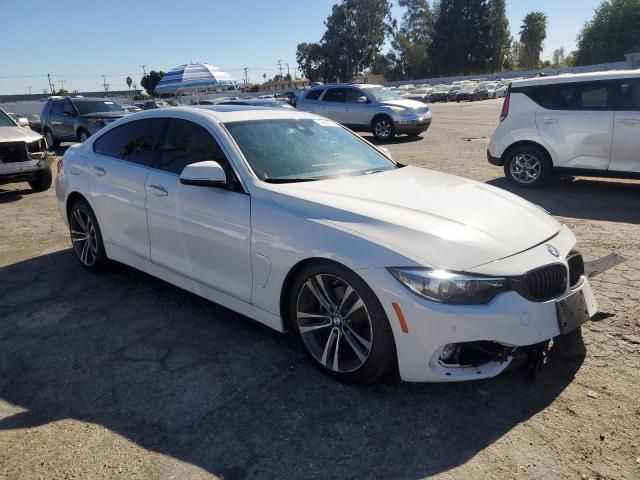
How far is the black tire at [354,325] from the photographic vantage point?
2.89 m

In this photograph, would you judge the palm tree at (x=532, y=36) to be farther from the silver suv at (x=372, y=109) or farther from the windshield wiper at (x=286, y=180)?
the windshield wiper at (x=286, y=180)

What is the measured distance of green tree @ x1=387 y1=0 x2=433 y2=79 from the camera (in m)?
97.4

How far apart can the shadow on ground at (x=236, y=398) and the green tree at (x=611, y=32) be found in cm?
8801

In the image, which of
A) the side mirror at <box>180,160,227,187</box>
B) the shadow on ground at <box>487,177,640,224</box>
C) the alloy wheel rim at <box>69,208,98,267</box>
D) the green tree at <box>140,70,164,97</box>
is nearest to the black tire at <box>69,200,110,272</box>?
the alloy wheel rim at <box>69,208,98,267</box>

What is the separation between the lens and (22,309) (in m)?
4.49

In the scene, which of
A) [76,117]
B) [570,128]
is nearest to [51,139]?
[76,117]

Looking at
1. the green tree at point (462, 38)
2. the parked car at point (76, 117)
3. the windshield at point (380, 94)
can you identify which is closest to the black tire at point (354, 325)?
the parked car at point (76, 117)

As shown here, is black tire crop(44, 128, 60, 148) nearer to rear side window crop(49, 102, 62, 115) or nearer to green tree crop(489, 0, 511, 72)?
rear side window crop(49, 102, 62, 115)

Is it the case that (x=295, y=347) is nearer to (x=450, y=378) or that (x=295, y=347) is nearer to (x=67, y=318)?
(x=450, y=378)

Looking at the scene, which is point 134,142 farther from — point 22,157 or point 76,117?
point 76,117

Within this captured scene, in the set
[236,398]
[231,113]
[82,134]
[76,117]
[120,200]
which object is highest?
[231,113]

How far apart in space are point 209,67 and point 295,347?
24.6 meters

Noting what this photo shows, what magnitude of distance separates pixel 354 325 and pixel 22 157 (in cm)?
854

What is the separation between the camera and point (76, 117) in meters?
15.9
